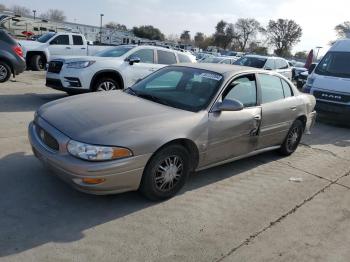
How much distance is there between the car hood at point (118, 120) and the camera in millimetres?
3660

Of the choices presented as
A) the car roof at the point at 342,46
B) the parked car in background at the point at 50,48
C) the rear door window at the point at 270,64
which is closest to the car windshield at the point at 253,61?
the rear door window at the point at 270,64

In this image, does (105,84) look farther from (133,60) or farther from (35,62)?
(35,62)

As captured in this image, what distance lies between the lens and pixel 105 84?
930 cm

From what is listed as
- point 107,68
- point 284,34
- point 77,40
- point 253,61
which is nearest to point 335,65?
point 253,61

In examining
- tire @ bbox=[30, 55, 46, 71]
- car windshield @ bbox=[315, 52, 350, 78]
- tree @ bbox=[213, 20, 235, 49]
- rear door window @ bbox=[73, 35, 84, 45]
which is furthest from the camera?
tree @ bbox=[213, 20, 235, 49]

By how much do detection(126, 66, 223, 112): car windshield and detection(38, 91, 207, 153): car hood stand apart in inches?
7.5

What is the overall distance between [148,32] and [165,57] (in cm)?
8465

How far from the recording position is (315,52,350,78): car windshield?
970 cm


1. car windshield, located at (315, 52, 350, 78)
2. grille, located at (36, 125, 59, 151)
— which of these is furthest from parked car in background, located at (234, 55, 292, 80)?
grille, located at (36, 125, 59, 151)

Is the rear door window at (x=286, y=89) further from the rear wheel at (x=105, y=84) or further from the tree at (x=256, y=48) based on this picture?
the tree at (x=256, y=48)

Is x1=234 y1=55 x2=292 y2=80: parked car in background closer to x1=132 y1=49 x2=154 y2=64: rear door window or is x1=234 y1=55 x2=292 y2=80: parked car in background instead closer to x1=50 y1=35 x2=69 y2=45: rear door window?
x1=132 y1=49 x2=154 y2=64: rear door window

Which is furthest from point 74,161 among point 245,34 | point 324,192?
point 245,34

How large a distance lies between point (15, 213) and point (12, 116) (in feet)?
14.0

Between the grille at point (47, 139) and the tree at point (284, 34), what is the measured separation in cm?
8243
